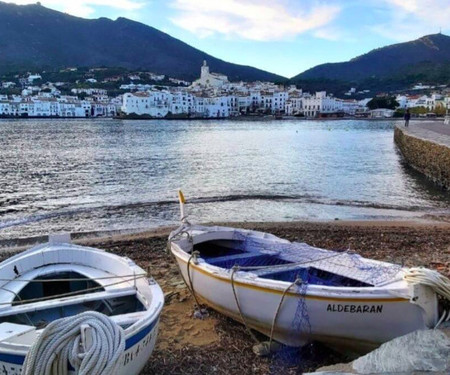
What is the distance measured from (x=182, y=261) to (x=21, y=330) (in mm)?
2930

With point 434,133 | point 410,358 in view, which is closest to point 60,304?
point 410,358

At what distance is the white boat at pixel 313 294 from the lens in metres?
5.10

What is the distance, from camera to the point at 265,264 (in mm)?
7090

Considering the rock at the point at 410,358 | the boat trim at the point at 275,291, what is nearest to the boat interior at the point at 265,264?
the boat trim at the point at 275,291

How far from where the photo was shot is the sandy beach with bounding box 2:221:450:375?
5508mm

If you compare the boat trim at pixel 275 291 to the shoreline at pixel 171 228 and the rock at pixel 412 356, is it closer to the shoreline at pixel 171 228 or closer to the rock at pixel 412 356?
the rock at pixel 412 356

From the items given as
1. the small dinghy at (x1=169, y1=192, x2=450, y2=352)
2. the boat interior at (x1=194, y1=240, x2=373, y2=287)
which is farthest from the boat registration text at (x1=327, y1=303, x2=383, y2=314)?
the boat interior at (x1=194, y1=240, x2=373, y2=287)

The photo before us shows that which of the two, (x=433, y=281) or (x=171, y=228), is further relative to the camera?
(x=171, y=228)

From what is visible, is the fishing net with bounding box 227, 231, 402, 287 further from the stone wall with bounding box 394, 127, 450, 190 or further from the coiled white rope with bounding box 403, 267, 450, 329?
the stone wall with bounding box 394, 127, 450, 190

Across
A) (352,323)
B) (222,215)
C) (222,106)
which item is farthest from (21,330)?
(222,106)

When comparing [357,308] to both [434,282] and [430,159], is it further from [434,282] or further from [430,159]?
[430,159]

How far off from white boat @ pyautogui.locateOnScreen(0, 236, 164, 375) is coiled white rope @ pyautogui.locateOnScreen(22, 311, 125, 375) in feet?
0.11

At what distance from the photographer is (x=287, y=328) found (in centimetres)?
573

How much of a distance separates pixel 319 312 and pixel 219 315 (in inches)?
75.0
